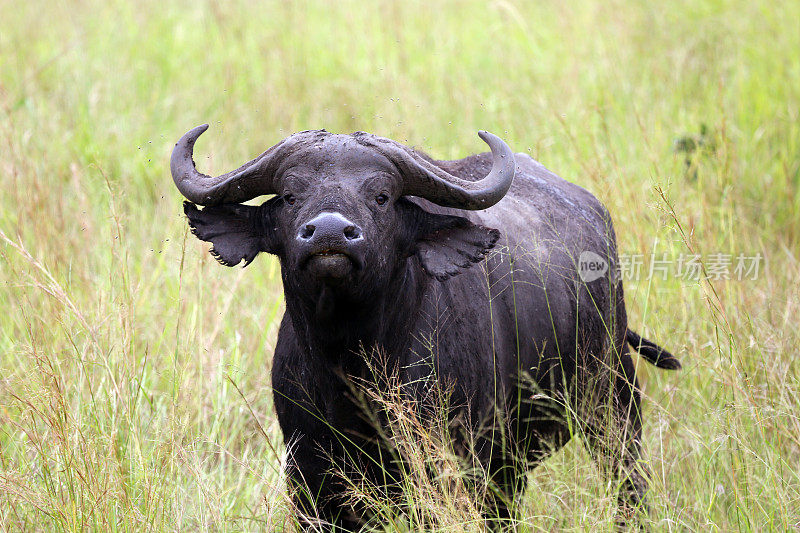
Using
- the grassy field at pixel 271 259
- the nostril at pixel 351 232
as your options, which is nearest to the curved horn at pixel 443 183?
the nostril at pixel 351 232

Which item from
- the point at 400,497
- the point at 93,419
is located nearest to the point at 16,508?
the point at 93,419

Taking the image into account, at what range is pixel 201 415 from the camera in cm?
456

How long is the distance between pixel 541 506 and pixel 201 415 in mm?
1688

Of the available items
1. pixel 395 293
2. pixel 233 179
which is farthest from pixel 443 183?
pixel 233 179

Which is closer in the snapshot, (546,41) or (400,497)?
(400,497)

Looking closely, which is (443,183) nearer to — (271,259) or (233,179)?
(233,179)

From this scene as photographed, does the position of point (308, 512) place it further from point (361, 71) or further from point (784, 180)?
point (361, 71)

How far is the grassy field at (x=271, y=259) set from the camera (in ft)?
11.9

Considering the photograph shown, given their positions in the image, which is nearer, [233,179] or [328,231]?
[328,231]

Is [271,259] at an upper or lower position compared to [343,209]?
lower

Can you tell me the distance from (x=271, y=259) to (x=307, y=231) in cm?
309

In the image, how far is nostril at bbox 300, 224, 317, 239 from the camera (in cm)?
293

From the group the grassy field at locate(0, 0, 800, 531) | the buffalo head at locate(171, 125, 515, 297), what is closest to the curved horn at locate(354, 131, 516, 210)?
the buffalo head at locate(171, 125, 515, 297)

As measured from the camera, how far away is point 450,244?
3492 millimetres
